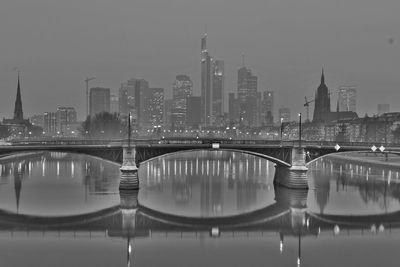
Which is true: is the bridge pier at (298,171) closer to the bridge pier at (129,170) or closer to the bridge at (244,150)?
the bridge at (244,150)

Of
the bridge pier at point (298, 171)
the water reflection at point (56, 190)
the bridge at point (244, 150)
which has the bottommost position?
the water reflection at point (56, 190)

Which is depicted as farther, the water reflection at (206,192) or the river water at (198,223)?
the water reflection at (206,192)

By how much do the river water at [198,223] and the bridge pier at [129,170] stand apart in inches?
60.5

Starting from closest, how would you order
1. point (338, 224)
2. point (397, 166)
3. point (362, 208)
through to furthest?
point (338, 224), point (362, 208), point (397, 166)

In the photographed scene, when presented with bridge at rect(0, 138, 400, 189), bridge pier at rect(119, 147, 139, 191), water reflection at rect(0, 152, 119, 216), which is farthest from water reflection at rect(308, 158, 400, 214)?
water reflection at rect(0, 152, 119, 216)

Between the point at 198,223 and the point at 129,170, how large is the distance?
18.6 m

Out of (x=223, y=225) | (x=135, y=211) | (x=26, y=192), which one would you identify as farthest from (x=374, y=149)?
(x=26, y=192)

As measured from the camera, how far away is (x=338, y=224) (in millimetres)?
46219

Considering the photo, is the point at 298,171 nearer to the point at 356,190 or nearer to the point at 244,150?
the point at 244,150

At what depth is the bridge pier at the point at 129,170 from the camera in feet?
205

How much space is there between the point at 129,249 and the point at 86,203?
1975 cm

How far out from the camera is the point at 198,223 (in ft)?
154

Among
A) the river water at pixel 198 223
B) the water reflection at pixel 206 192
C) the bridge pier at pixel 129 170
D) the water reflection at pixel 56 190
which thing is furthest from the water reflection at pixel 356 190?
the water reflection at pixel 56 190

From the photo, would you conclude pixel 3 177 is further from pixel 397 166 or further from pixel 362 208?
pixel 397 166
